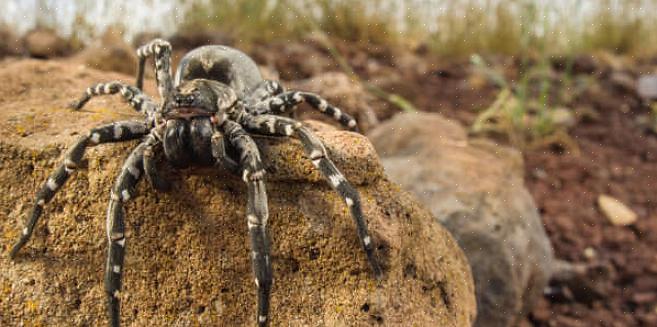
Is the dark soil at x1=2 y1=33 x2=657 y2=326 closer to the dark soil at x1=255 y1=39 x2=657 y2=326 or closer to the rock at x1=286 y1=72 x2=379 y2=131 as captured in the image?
the dark soil at x1=255 y1=39 x2=657 y2=326

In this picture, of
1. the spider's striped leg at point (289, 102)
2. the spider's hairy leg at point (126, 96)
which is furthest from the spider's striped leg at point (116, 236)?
the spider's striped leg at point (289, 102)

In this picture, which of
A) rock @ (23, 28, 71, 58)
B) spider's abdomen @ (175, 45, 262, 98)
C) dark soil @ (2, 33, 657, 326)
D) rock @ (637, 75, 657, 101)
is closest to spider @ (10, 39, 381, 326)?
spider's abdomen @ (175, 45, 262, 98)

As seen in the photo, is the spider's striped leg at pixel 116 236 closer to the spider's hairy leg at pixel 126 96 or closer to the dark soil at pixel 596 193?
the spider's hairy leg at pixel 126 96

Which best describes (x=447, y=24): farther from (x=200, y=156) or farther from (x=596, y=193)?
(x=200, y=156)

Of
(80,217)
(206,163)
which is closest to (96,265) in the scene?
(80,217)

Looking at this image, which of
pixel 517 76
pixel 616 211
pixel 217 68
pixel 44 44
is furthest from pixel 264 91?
pixel 517 76
